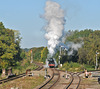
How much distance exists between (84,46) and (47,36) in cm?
2329

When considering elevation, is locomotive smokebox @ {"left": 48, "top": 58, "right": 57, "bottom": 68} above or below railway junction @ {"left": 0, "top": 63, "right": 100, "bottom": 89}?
above

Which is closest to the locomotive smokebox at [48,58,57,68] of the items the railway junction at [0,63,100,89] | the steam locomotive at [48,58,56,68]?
the steam locomotive at [48,58,56,68]

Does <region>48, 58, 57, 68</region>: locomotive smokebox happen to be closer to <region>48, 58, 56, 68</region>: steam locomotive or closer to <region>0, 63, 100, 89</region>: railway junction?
<region>48, 58, 56, 68</region>: steam locomotive

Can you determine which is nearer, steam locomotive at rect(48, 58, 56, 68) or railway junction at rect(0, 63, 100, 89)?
railway junction at rect(0, 63, 100, 89)

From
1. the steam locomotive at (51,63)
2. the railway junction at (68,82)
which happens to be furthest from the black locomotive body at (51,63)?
the railway junction at (68,82)

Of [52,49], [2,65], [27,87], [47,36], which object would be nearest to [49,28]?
[47,36]

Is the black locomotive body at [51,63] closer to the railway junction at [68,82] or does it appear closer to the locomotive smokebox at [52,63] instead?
the locomotive smokebox at [52,63]

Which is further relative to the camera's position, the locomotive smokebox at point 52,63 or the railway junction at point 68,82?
the locomotive smokebox at point 52,63

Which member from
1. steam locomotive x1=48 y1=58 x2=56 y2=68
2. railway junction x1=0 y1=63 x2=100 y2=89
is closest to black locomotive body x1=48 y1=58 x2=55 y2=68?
steam locomotive x1=48 y1=58 x2=56 y2=68

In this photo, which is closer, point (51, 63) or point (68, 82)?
point (68, 82)

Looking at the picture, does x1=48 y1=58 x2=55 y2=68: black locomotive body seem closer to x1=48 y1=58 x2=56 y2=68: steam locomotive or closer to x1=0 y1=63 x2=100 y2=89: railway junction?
x1=48 y1=58 x2=56 y2=68: steam locomotive

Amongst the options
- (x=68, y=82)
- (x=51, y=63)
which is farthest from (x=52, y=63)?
(x=68, y=82)

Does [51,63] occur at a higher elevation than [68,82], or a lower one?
higher

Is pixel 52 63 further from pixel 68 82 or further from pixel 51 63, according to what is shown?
pixel 68 82
